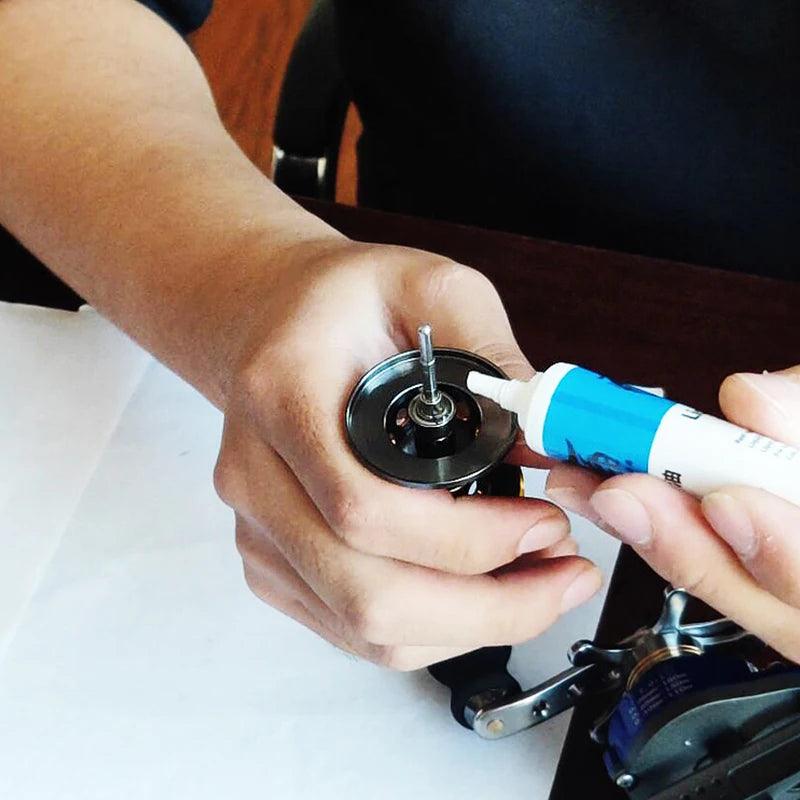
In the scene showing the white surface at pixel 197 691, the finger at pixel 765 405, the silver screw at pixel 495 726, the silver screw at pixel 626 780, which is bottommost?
the white surface at pixel 197 691

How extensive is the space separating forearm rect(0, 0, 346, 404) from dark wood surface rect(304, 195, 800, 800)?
152 mm

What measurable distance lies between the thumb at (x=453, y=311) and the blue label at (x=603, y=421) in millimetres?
55

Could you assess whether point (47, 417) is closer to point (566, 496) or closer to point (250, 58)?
point (566, 496)

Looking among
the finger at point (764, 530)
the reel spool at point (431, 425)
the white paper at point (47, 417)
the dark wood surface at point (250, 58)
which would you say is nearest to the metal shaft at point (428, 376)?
the reel spool at point (431, 425)

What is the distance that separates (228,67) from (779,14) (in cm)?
115

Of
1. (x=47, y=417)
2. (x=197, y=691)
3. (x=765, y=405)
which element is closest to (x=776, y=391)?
(x=765, y=405)

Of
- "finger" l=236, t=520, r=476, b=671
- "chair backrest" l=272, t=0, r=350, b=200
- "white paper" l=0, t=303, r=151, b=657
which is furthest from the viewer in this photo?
"chair backrest" l=272, t=0, r=350, b=200

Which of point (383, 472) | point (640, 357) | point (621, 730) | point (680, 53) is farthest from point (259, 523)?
point (680, 53)

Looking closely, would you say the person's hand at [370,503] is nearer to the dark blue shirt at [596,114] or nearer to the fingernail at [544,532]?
the fingernail at [544,532]

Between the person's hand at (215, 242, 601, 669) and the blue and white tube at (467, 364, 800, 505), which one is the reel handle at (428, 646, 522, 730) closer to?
the person's hand at (215, 242, 601, 669)

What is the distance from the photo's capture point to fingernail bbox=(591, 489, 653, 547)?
33cm

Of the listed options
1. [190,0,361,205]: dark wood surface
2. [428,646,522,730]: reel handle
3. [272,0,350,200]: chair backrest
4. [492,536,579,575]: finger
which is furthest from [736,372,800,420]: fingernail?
[190,0,361,205]: dark wood surface

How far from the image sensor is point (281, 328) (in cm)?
40

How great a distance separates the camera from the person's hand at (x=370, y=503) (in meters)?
0.36
